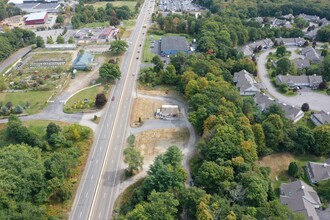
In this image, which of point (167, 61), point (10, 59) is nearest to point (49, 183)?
point (167, 61)

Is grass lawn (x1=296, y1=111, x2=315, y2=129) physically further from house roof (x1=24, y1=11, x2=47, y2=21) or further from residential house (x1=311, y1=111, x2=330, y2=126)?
house roof (x1=24, y1=11, x2=47, y2=21)

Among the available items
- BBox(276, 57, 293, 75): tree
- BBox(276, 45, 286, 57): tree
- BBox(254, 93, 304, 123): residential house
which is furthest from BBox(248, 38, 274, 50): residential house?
BBox(254, 93, 304, 123): residential house

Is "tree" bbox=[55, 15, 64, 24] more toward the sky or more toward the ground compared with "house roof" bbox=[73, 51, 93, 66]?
more toward the sky

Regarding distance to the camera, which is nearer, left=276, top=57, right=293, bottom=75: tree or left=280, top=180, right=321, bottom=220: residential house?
left=280, top=180, right=321, bottom=220: residential house

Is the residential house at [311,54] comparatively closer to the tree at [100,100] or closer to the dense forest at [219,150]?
the dense forest at [219,150]

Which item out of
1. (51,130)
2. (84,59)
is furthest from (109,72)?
(51,130)

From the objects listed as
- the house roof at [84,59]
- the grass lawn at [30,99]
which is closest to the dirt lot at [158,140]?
the grass lawn at [30,99]

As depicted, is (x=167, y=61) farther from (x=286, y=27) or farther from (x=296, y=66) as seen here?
(x=286, y=27)
